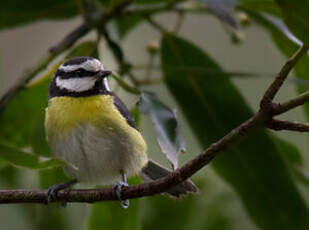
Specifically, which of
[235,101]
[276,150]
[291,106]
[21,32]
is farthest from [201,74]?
[21,32]

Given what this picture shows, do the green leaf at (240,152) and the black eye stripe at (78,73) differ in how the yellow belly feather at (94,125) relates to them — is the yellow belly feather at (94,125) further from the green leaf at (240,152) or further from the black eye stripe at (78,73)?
the green leaf at (240,152)

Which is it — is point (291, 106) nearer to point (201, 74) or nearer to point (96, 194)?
point (96, 194)

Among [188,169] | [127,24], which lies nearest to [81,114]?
[127,24]

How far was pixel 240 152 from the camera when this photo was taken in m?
1.79

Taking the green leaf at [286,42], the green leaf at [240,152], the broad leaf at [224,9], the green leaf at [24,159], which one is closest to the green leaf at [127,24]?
the green leaf at [240,152]

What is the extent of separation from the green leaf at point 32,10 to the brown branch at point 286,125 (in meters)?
1.24

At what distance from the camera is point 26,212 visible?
1.86 meters

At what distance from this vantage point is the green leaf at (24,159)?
1.17 metres

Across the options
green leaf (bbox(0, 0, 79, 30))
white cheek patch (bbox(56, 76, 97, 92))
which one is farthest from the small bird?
green leaf (bbox(0, 0, 79, 30))

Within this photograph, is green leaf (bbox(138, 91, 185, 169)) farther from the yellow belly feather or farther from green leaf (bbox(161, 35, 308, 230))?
green leaf (bbox(161, 35, 308, 230))

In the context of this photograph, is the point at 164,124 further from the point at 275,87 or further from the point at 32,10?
the point at 32,10

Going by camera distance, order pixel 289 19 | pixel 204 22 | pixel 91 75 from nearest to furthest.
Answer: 1. pixel 289 19
2. pixel 91 75
3. pixel 204 22

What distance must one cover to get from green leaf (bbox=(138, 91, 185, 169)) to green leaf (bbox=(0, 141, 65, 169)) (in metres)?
0.26

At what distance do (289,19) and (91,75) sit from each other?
2.65ft
